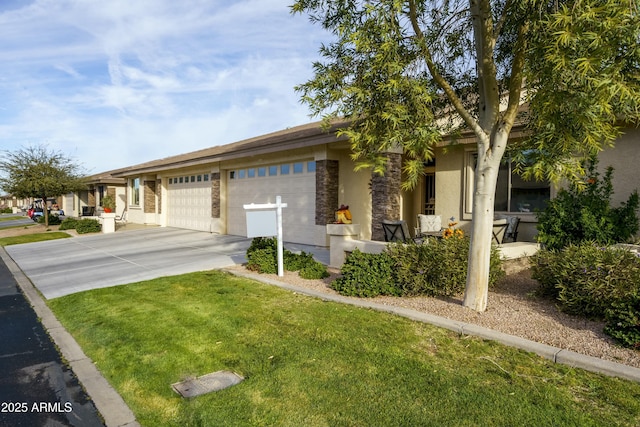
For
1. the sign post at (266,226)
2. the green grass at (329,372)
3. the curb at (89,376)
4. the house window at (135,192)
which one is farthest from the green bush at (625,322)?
the house window at (135,192)

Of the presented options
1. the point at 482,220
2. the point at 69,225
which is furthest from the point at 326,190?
the point at 69,225

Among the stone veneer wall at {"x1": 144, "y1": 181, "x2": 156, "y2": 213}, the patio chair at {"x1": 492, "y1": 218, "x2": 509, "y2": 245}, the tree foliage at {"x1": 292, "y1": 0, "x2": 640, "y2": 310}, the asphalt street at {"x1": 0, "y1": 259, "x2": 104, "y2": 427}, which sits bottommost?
the asphalt street at {"x1": 0, "y1": 259, "x2": 104, "y2": 427}

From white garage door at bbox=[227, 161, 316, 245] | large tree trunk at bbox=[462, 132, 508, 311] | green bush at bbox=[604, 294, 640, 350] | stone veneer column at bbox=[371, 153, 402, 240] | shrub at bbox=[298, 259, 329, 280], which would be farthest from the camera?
white garage door at bbox=[227, 161, 316, 245]

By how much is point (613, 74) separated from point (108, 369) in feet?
19.6

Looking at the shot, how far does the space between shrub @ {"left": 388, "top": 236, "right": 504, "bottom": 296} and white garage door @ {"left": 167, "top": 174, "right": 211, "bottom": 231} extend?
46.4 ft

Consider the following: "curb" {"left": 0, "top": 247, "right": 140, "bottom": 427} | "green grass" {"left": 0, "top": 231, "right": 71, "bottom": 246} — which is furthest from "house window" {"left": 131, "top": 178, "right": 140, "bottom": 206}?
"curb" {"left": 0, "top": 247, "right": 140, "bottom": 427}

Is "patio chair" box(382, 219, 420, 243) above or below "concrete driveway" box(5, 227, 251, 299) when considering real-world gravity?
above

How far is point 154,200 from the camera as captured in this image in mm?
24984

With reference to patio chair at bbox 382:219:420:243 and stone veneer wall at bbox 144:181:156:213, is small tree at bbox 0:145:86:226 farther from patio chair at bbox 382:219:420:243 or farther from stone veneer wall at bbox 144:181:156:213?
patio chair at bbox 382:219:420:243

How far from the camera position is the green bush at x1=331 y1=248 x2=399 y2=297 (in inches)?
269

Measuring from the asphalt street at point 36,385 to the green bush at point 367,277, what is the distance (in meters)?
4.08

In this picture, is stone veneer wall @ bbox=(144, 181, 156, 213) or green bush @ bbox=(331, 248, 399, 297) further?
stone veneer wall @ bbox=(144, 181, 156, 213)

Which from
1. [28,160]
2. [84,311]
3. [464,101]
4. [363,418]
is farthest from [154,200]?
[363,418]

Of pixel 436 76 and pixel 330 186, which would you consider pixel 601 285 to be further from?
pixel 330 186
